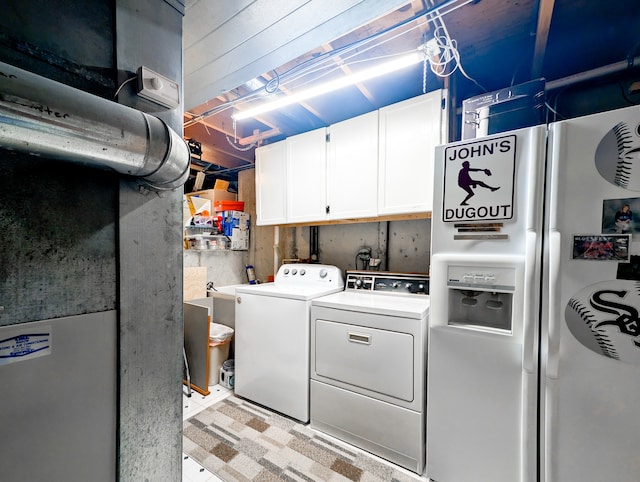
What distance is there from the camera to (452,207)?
146 cm

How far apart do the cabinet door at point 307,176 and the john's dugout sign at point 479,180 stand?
122 cm

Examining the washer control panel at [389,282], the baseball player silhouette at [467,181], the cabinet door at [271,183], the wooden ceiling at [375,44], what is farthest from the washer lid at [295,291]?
the wooden ceiling at [375,44]

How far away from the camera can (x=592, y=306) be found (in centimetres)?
113

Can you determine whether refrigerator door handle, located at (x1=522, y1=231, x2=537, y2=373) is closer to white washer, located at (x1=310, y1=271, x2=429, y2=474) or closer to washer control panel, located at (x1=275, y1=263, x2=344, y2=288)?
white washer, located at (x1=310, y1=271, x2=429, y2=474)

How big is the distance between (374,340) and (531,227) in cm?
107

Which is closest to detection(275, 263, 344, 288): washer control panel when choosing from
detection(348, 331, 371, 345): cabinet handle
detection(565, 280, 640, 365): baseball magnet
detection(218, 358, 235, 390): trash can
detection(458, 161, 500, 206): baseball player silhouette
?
detection(348, 331, 371, 345): cabinet handle

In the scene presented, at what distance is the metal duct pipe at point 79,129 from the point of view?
579 millimetres

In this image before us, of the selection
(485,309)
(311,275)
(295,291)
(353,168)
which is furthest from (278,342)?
(353,168)

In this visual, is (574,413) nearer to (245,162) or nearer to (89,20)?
(89,20)

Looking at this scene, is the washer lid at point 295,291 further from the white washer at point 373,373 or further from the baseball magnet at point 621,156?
the baseball magnet at point 621,156

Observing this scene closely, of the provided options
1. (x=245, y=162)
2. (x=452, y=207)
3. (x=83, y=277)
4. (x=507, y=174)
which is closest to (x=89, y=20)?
(x=83, y=277)

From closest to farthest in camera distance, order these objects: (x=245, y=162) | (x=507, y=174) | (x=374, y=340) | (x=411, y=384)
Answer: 1. (x=507, y=174)
2. (x=411, y=384)
3. (x=374, y=340)
4. (x=245, y=162)

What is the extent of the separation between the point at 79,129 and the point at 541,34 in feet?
7.85

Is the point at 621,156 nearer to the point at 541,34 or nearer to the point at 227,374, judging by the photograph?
the point at 541,34
